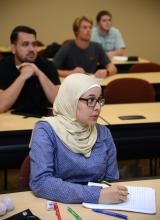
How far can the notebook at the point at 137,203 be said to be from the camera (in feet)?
5.38

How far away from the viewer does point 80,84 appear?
1.87 m

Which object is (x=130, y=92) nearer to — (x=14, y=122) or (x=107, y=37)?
(x=14, y=122)

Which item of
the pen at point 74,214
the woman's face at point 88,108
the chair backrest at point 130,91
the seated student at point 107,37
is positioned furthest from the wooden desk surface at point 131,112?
the seated student at point 107,37

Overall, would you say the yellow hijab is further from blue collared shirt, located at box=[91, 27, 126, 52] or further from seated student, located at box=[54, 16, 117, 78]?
blue collared shirt, located at box=[91, 27, 126, 52]

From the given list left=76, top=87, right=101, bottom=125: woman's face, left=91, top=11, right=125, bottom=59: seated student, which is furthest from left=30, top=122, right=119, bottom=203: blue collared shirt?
left=91, top=11, right=125, bottom=59: seated student

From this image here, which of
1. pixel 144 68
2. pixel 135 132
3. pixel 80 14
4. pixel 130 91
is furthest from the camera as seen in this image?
pixel 80 14

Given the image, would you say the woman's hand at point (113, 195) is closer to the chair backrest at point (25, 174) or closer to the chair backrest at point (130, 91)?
the chair backrest at point (25, 174)

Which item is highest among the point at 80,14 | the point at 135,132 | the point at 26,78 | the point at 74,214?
the point at 80,14

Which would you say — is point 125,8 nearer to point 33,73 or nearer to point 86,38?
point 86,38

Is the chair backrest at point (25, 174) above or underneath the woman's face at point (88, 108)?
underneath

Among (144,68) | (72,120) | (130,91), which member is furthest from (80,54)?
(72,120)

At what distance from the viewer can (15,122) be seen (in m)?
2.70

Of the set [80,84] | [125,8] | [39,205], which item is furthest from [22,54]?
[125,8]

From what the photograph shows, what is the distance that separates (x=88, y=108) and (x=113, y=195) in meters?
0.42
